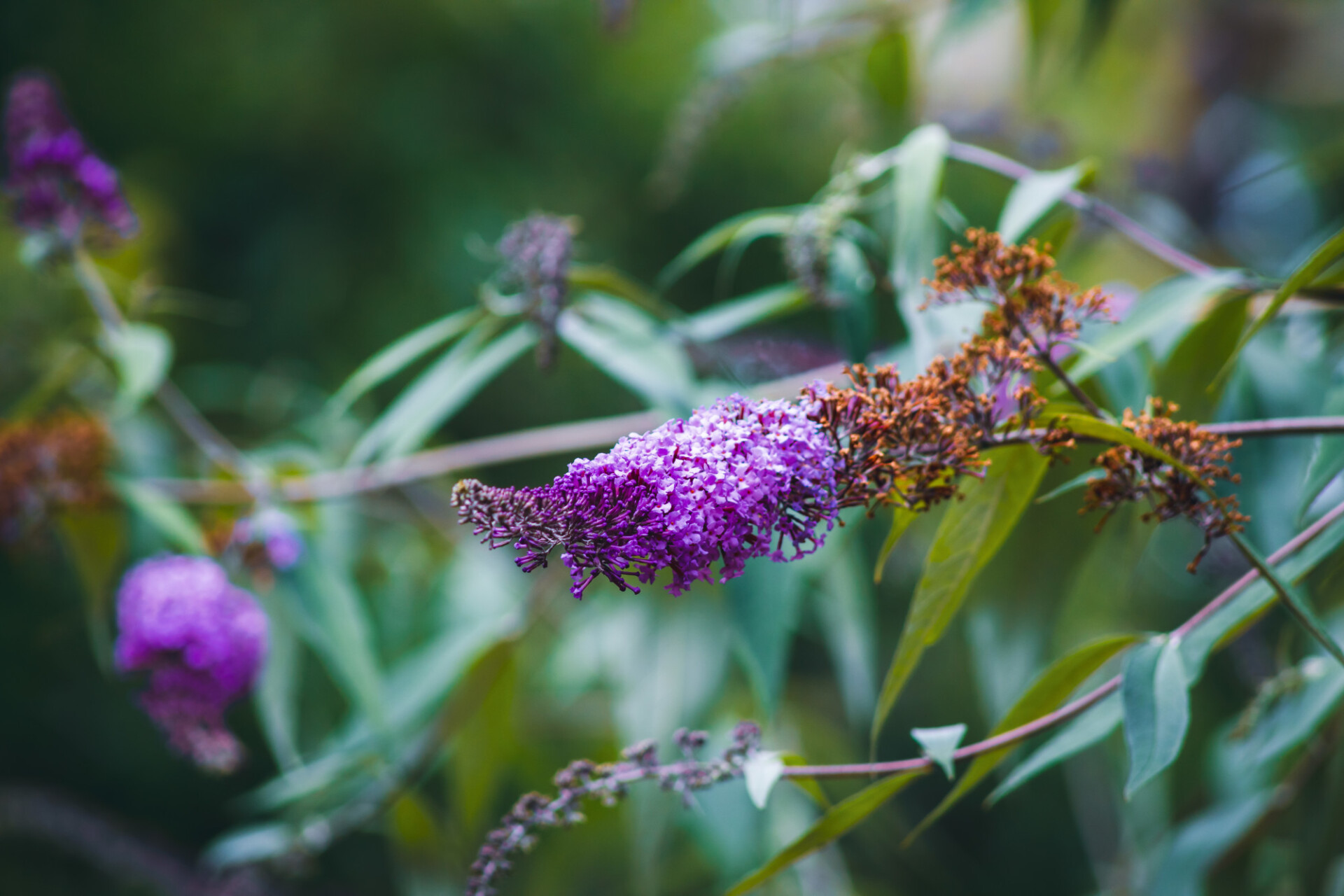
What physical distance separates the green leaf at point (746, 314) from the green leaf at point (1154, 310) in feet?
0.60

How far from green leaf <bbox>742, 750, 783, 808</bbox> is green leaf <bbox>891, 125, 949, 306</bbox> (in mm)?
252

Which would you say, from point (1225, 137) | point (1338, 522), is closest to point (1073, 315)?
point (1338, 522)

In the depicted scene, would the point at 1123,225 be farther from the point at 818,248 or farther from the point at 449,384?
the point at 449,384

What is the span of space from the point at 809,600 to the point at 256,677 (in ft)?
2.26

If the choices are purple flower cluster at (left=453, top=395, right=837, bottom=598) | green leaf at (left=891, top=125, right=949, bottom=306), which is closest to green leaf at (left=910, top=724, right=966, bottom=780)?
purple flower cluster at (left=453, top=395, right=837, bottom=598)

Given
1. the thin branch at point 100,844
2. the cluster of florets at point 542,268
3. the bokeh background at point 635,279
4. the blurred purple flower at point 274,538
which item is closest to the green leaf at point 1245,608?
the bokeh background at point 635,279

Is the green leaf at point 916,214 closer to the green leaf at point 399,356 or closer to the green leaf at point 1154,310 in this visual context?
the green leaf at point 1154,310

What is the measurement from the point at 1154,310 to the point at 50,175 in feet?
2.80

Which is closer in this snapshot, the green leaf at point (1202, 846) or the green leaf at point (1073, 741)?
the green leaf at point (1073, 741)

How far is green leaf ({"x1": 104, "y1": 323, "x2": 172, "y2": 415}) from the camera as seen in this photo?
69 cm

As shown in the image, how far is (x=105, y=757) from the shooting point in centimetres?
155

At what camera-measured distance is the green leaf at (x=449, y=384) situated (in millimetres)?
621

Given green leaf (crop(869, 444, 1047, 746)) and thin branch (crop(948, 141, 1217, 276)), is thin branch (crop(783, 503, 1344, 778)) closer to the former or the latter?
green leaf (crop(869, 444, 1047, 746))

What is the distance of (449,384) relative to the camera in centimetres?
65
